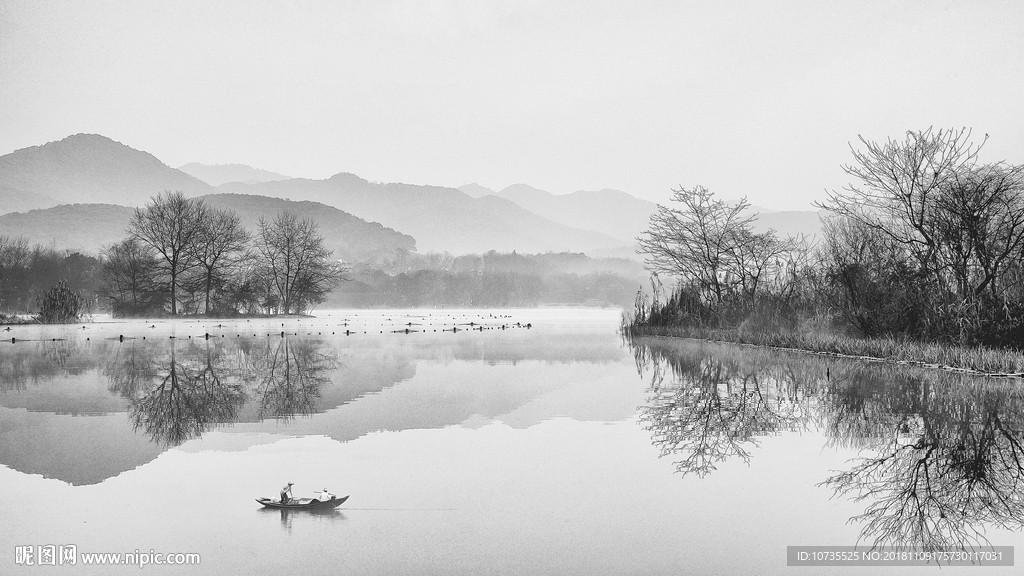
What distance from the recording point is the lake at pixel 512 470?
406cm

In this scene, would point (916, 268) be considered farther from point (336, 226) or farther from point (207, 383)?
point (336, 226)

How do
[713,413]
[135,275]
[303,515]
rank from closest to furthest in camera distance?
[303,515] → [713,413] → [135,275]

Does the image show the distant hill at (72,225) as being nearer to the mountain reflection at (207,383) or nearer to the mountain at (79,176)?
the mountain at (79,176)

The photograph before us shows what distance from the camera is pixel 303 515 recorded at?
457cm

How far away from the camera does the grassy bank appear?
11.5m

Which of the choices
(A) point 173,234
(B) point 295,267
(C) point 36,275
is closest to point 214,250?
(A) point 173,234

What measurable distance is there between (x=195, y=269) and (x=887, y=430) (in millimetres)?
47377

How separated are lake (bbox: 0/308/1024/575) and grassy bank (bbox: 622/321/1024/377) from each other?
861 mm

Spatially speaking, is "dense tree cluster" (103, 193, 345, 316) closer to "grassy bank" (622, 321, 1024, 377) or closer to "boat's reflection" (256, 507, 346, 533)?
"grassy bank" (622, 321, 1024, 377)

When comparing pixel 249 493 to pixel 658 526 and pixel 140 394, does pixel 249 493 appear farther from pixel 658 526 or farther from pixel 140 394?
pixel 140 394

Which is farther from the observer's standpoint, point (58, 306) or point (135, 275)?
point (135, 275)

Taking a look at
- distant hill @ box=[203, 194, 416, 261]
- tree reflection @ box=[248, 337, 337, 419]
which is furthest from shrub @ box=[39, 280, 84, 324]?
distant hill @ box=[203, 194, 416, 261]

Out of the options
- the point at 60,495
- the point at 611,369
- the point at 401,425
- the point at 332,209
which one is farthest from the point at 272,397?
the point at 332,209

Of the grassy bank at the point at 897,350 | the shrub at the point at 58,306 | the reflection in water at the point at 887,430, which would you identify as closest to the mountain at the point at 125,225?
the shrub at the point at 58,306
